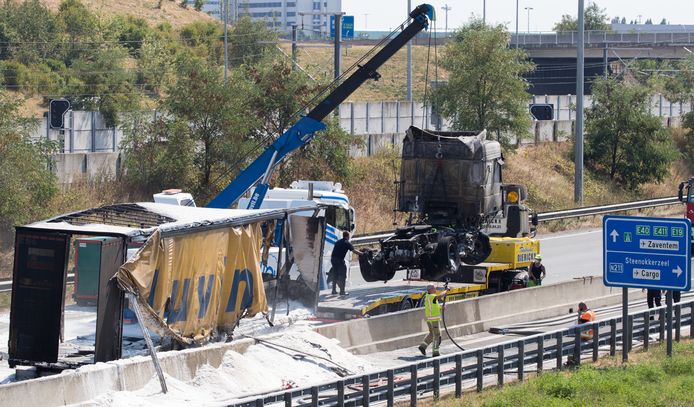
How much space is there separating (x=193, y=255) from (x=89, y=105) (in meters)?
38.0

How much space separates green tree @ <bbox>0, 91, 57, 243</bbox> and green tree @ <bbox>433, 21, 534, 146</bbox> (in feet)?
64.7

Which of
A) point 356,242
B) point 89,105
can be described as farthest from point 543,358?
point 89,105

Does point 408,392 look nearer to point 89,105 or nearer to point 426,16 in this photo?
point 426,16

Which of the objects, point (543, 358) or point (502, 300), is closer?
point (543, 358)

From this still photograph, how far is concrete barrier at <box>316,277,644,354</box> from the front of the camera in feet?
70.4

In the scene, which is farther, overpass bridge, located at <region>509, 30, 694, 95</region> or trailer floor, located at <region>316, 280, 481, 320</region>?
overpass bridge, located at <region>509, 30, 694, 95</region>

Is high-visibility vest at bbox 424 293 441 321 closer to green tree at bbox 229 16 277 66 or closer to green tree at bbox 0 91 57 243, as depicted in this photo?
green tree at bbox 0 91 57 243

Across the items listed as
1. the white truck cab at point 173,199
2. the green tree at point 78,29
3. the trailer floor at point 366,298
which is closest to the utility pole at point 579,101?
the white truck cab at point 173,199

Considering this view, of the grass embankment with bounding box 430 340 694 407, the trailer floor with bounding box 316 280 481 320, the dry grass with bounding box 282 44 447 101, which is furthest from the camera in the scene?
the dry grass with bounding box 282 44 447 101

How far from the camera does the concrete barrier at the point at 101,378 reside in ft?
48.6

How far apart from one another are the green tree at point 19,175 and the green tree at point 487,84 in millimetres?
19722

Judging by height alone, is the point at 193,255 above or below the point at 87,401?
above

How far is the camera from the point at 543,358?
19875 mm

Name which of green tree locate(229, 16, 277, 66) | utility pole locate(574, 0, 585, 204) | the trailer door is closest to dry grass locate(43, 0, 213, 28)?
green tree locate(229, 16, 277, 66)
